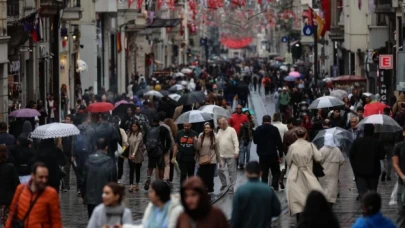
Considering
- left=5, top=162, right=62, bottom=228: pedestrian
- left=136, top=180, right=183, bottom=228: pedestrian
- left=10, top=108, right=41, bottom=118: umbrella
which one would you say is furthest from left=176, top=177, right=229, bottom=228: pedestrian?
left=10, top=108, right=41, bottom=118: umbrella

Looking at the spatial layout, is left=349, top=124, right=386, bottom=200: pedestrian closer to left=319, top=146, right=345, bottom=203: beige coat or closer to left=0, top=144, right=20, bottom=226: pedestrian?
left=319, top=146, right=345, bottom=203: beige coat

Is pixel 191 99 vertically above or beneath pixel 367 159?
above

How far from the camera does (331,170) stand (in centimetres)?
2206

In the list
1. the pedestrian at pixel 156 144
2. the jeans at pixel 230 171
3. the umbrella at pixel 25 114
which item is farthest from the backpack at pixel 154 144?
the umbrella at pixel 25 114

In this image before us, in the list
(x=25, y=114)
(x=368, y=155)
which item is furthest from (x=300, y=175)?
(x=25, y=114)

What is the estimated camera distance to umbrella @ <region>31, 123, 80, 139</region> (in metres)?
23.7

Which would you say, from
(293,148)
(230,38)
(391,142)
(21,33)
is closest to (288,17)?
(230,38)

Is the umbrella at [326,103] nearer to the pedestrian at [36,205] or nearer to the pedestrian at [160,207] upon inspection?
the pedestrian at [36,205]

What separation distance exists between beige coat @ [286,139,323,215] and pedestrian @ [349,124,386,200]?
175cm

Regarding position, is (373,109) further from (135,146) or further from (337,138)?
(337,138)

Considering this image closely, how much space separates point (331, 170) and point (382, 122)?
355 cm

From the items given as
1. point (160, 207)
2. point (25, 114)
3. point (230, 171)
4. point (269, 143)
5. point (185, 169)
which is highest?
point (25, 114)

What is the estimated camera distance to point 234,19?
137750mm

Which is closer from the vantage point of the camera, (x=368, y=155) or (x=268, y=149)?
(x=368, y=155)
